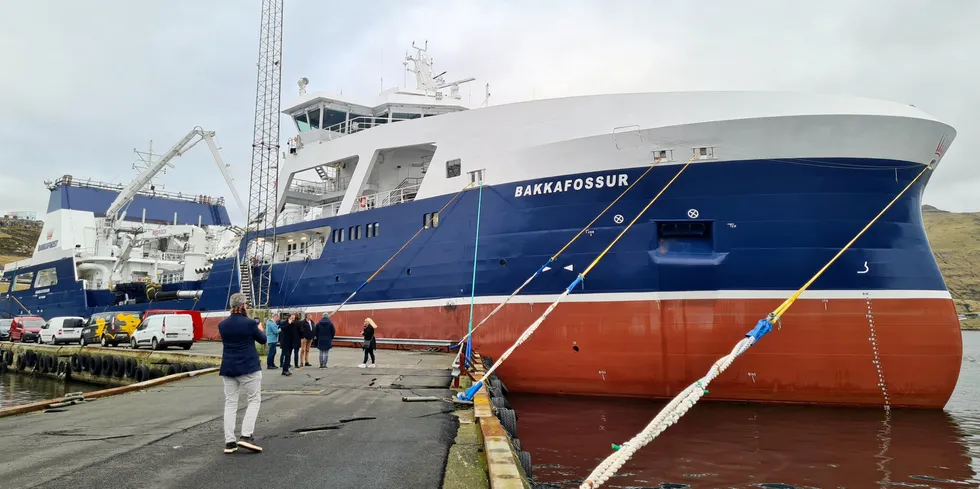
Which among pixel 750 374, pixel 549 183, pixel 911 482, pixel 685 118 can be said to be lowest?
pixel 911 482

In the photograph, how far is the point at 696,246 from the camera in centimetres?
1355

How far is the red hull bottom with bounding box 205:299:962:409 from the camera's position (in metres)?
12.5

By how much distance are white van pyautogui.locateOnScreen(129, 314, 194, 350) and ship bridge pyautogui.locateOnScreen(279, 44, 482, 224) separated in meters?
5.11

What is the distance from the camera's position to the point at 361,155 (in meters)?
19.4

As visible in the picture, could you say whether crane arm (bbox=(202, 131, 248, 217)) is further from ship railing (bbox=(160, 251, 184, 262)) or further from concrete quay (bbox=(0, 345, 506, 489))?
concrete quay (bbox=(0, 345, 506, 489))

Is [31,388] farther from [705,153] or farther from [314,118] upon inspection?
[705,153]

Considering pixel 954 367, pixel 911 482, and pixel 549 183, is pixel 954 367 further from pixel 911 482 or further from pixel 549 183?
pixel 549 183

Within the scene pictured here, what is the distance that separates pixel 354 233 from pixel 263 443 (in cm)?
1322

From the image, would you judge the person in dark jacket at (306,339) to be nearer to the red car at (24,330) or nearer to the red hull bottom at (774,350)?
the red hull bottom at (774,350)

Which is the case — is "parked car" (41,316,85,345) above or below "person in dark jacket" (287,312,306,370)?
below

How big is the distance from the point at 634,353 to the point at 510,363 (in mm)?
3055

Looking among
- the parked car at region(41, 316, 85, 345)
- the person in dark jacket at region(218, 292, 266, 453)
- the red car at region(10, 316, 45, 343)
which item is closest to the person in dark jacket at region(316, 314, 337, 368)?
the person in dark jacket at region(218, 292, 266, 453)

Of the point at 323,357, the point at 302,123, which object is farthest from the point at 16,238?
the point at 323,357

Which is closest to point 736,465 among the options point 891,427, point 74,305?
point 891,427
